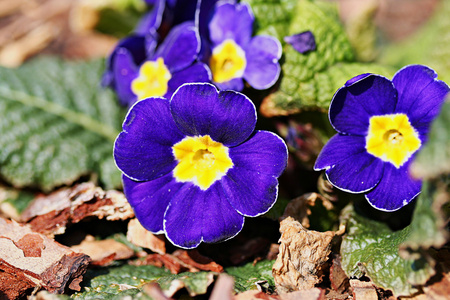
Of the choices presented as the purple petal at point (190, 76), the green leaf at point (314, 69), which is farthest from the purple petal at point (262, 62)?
the purple petal at point (190, 76)

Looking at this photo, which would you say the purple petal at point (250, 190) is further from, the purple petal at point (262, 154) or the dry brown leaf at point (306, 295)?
the dry brown leaf at point (306, 295)

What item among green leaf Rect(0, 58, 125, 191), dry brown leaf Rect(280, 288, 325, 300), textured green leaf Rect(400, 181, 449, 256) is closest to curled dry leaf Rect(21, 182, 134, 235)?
green leaf Rect(0, 58, 125, 191)

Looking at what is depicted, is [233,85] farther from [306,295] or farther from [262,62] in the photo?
[306,295]

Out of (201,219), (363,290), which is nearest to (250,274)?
(201,219)

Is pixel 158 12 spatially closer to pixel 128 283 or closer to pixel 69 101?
pixel 69 101

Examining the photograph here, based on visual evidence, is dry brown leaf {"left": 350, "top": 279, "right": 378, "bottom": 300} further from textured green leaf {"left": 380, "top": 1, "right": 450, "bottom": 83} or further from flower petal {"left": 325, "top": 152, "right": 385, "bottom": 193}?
textured green leaf {"left": 380, "top": 1, "right": 450, "bottom": 83}

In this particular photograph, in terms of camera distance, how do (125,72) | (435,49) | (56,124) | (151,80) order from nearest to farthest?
(151,80)
(125,72)
(56,124)
(435,49)
